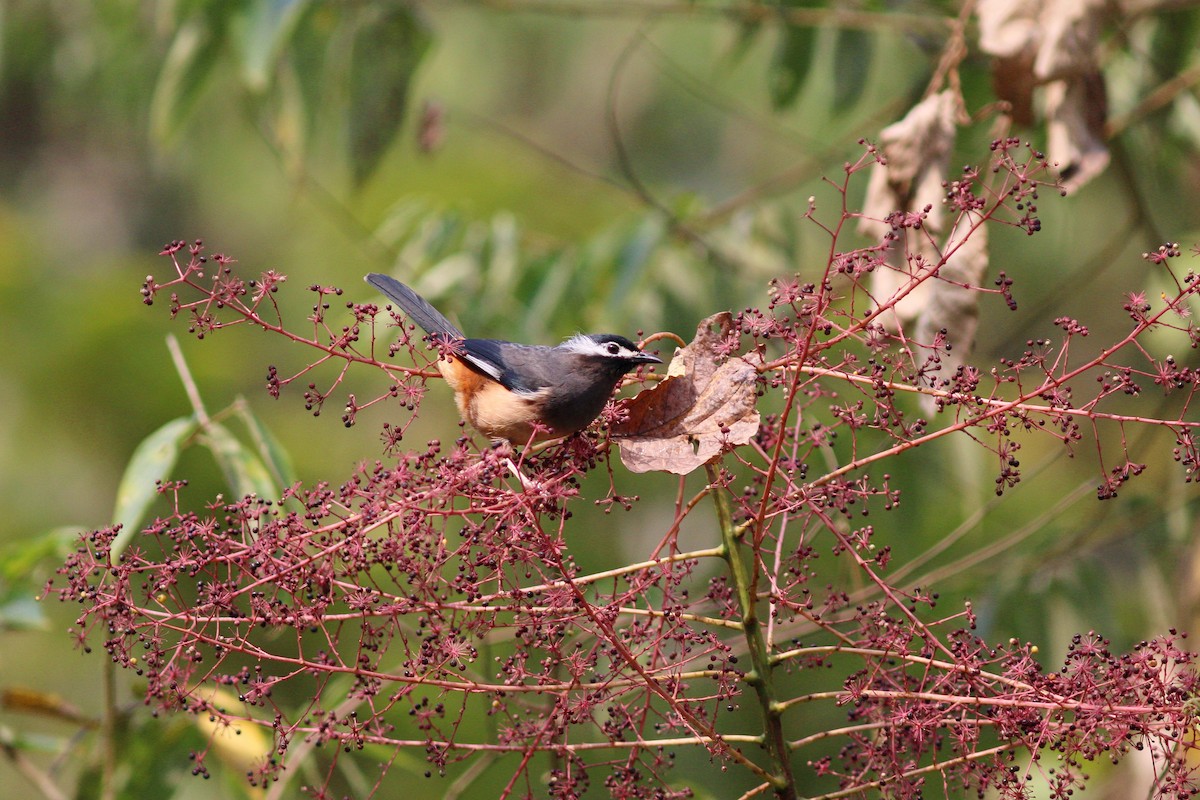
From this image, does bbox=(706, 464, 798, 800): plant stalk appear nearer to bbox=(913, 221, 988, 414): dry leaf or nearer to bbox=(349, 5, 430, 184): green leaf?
→ bbox=(913, 221, 988, 414): dry leaf

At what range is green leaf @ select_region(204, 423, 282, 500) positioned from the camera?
350cm

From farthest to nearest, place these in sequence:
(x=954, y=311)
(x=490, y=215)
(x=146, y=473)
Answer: (x=490, y=215) < (x=146, y=473) < (x=954, y=311)

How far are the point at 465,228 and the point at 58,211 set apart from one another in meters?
15.0

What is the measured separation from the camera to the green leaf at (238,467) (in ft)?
11.5

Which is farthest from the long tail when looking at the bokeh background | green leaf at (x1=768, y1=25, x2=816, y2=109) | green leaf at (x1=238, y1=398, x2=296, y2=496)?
green leaf at (x1=768, y1=25, x2=816, y2=109)

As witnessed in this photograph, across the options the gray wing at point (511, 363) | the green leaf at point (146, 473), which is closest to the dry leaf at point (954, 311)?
the gray wing at point (511, 363)

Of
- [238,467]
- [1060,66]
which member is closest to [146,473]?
[238,467]

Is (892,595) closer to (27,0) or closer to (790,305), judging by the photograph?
(790,305)

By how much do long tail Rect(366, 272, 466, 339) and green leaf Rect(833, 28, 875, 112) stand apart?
7.53ft

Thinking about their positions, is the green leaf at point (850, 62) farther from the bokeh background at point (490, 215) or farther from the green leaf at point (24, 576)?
the green leaf at point (24, 576)

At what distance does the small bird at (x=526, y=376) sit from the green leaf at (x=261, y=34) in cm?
113

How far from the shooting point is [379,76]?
5344 mm

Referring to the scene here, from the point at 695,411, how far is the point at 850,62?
10.2ft

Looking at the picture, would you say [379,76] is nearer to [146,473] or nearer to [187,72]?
[187,72]
